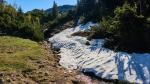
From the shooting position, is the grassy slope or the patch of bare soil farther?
the grassy slope

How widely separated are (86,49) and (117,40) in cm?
399

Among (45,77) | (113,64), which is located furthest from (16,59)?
(113,64)

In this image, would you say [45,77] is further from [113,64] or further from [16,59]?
[16,59]

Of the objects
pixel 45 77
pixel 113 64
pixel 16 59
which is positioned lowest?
pixel 45 77

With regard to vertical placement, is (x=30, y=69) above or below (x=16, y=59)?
below

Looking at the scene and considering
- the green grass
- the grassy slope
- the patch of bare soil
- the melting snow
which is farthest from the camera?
the green grass

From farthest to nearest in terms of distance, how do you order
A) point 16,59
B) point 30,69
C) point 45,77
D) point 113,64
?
point 16,59, point 30,69, point 113,64, point 45,77

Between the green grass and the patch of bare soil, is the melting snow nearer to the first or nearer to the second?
the patch of bare soil

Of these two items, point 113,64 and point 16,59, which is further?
point 16,59

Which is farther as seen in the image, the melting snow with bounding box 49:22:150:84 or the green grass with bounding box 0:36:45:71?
the green grass with bounding box 0:36:45:71

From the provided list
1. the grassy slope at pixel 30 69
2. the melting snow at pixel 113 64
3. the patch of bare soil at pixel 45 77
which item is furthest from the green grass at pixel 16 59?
the melting snow at pixel 113 64

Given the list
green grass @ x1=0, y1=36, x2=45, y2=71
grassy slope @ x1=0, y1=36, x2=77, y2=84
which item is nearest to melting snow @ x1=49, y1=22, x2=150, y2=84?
grassy slope @ x1=0, y1=36, x2=77, y2=84

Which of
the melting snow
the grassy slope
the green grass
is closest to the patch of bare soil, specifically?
the grassy slope

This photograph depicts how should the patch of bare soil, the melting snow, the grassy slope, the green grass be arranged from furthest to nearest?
the green grass → the grassy slope → the patch of bare soil → the melting snow
